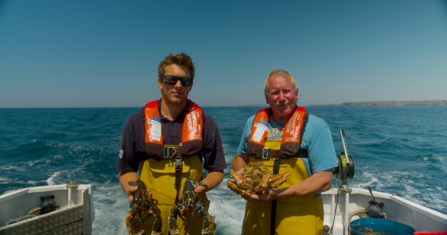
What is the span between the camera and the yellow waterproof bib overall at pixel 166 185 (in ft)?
8.52

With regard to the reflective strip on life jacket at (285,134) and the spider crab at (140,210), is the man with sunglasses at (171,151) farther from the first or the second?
the reflective strip on life jacket at (285,134)

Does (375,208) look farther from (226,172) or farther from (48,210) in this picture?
(226,172)

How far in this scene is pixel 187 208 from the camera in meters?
2.43

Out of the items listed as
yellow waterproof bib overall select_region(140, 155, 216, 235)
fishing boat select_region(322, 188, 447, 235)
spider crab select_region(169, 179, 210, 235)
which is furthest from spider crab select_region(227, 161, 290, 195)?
fishing boat select_region(322, 188, 447, 235)

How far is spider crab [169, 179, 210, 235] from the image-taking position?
2.41 m

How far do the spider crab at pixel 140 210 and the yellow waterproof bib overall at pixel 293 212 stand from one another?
120cm

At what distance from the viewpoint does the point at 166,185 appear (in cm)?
263

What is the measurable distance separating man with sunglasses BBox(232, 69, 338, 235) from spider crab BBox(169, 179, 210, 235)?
1.83ft

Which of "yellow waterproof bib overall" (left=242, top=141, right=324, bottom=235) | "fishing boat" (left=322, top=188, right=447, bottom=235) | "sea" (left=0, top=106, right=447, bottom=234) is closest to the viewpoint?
"yellow waterproof bib overall" (left=242, top=141, right=324, bottom=235)

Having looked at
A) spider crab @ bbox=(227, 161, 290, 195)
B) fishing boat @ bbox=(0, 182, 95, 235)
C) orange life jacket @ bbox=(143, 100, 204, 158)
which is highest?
orange life jacket @ bbox=(143, 100, 204, 158)

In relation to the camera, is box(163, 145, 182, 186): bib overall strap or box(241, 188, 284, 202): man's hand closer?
box(241, 188, 284, 202): man's hand

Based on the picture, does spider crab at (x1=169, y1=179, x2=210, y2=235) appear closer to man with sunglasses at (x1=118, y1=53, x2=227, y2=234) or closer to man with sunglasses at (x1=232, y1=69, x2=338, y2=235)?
man with sunglasses at (x1=118, y1=53, x2=227, y2=234)

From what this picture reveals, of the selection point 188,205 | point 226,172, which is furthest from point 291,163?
point 226,172

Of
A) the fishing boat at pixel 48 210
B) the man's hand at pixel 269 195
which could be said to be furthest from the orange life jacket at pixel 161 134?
the fishing boat at pixel 48 210
